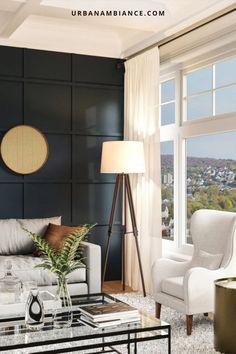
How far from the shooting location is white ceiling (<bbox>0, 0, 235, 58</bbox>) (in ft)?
15.1

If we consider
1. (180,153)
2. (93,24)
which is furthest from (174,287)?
(93,24)

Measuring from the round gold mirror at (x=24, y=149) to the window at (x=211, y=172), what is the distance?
1.70 metres

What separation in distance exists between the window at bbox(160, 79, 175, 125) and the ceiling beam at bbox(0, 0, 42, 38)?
1.83 metres

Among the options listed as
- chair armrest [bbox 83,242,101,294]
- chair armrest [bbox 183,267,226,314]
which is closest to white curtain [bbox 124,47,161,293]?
chair armrest [bbox 83,242,101,294]

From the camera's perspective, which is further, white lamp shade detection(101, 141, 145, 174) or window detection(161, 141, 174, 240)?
window detection(161, 141, 174, 240)

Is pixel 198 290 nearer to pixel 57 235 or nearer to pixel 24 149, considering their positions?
pixel 57 235

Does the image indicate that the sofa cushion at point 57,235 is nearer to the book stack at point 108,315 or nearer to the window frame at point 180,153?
the window frame at point 180,153

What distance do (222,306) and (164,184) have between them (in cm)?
342

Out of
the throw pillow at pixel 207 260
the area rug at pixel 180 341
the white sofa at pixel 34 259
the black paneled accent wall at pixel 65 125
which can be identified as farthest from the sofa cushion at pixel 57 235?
the throw pillow at pixel 207 260

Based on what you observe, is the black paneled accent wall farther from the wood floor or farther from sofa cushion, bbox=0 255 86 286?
sofa cushion, bbox=0 255 86 286

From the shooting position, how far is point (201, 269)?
387 cm

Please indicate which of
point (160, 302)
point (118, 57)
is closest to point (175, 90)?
point (118, 57)

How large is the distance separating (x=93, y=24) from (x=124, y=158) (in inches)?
64.6

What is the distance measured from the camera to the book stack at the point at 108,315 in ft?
9.37
